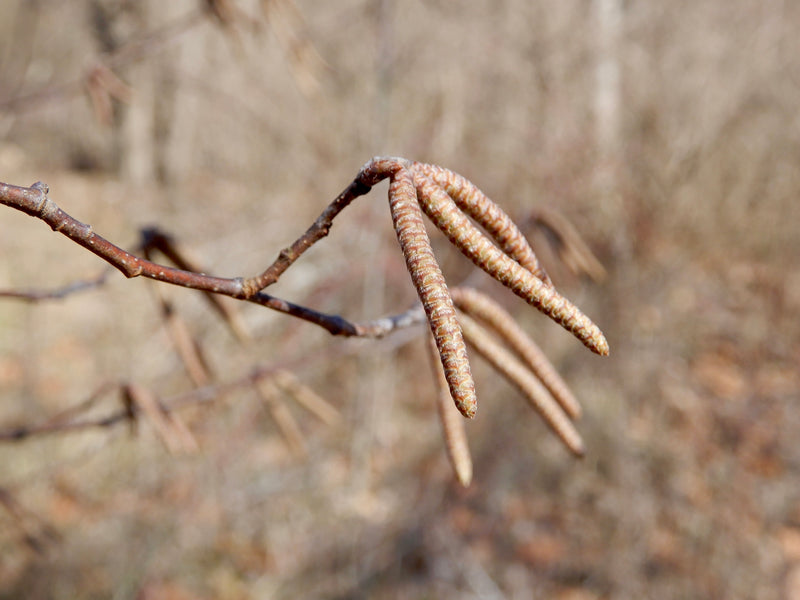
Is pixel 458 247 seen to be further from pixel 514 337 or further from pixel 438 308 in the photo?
pixel 514 337

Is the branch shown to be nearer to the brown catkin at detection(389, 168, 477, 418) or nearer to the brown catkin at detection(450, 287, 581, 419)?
the brown catkin at detection(389, 168, 477, 418)

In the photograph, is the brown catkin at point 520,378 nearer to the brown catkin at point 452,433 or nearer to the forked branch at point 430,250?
the brown catkin at point 452,433

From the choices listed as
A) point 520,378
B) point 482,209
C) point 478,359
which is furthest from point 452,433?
point 478,359

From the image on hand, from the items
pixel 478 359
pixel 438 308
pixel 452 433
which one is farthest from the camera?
pixel 478 359

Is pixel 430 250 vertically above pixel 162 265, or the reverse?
pixel 162 265

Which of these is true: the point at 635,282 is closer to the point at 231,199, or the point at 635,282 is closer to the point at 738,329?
the point at 738,329

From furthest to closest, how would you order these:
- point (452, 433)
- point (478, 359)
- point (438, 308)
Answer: point (478, 359) < point (452, 433) < point (438, 308)

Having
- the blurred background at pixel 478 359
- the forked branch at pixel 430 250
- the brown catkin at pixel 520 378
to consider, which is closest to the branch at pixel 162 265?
the forked branch at pixel 430 250
